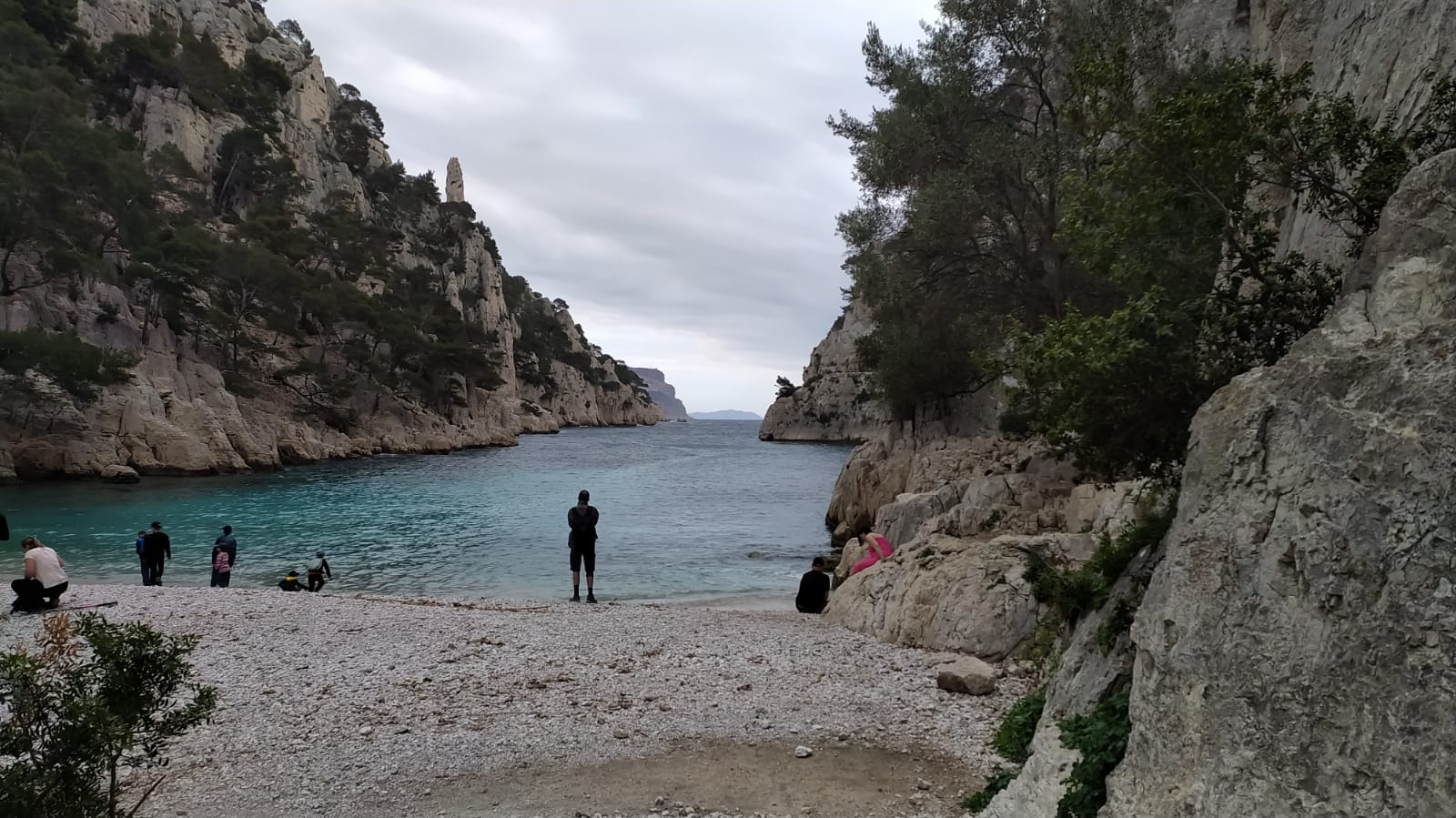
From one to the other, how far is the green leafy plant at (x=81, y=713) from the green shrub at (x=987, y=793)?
5336 millimetres

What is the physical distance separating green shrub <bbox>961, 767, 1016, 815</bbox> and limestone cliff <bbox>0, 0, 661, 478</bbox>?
1775 inches

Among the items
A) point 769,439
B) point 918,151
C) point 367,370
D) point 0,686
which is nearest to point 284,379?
point 367,370

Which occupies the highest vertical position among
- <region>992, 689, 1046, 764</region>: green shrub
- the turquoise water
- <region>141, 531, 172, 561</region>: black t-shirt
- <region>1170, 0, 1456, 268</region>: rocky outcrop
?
<region>1170, 0, 1456, 268</region>: rocky outcrop

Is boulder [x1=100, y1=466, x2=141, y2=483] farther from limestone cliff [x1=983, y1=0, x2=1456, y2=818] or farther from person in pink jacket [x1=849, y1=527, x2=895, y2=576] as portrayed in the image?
limestone cliff [x1=983, y1=0, x2=1456, y2=818]

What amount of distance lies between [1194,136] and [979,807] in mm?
5536

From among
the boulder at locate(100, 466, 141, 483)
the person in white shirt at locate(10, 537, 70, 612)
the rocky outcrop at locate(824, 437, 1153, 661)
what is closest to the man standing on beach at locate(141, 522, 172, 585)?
the person in white shirt at locate(10, 537, 70, 612)

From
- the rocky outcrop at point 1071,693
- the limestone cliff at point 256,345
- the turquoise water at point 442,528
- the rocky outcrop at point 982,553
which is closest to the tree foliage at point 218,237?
the limestone cliff at point 256,345

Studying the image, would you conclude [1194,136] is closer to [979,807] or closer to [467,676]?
[979,807]

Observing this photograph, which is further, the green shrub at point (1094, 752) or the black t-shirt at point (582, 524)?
the black t-shirt at point (582, 524)

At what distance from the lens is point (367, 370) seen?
64500 mm

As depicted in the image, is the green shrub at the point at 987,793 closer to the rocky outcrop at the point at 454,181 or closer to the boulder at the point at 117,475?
the boulder at the point at 117,475

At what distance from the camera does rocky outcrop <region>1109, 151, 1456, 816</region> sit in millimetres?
3236

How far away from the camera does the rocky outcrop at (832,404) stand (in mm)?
101125

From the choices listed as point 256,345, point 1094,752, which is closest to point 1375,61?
point 1094,752
